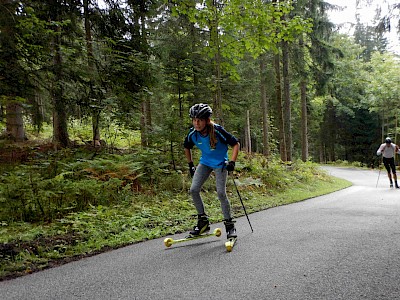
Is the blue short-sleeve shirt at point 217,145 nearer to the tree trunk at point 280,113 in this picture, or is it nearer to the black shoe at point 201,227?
the black shoe at point 201,227

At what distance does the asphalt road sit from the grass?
0.34 meters

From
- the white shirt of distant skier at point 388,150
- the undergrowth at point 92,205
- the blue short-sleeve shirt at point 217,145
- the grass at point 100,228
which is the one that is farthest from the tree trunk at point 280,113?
the blue short-sleeve shirt at point 217,145

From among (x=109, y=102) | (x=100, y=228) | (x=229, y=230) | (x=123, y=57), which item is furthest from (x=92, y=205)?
(x=123, y=57)

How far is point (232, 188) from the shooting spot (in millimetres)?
10180

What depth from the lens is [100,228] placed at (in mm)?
5523

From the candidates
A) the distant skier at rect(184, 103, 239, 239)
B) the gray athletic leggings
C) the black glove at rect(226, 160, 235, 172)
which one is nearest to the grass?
the gray athletic leggings

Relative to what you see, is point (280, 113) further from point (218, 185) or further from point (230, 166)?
point (230, 166)

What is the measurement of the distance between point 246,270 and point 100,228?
316 cm

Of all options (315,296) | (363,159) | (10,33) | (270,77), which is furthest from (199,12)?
(363,159)

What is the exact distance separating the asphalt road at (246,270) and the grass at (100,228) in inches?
13.2

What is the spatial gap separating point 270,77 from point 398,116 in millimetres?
17020

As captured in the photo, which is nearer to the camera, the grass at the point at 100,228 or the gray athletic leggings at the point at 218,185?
the grass at the point at 100,228

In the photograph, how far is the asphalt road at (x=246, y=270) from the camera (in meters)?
2.94

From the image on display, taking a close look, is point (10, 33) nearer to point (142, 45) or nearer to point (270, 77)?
point (142, 45)
